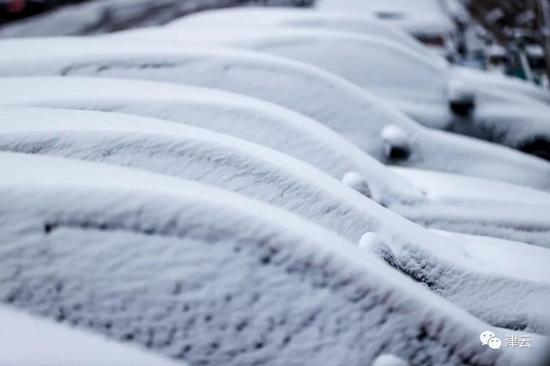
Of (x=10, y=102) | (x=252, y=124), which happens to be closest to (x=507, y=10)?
(x=252, y=124)

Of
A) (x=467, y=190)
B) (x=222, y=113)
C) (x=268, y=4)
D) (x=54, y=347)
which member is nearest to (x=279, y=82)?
(x=222, y=113)

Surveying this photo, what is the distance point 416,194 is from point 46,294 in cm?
186

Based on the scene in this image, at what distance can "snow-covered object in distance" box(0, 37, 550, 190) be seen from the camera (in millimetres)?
2660

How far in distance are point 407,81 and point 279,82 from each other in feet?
5.17

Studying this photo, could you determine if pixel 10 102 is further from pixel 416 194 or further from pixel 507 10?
pixel 507 10

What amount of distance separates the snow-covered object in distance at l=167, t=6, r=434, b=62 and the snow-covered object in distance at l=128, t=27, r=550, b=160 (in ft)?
2.39

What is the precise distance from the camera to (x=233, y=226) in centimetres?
135

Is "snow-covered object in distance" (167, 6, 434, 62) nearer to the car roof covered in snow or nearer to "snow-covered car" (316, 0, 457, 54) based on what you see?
"snow-covered car" (316, 0, 457, 54)

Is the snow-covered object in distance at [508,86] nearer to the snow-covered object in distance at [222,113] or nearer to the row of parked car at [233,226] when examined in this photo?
the row of parked car at [233,226]

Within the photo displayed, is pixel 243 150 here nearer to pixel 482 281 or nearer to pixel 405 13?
pixel 482 281

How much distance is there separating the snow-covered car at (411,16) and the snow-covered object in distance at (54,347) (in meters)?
7.78

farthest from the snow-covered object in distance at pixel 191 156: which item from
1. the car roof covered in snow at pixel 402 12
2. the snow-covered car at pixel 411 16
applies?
the car roof covered in snow at pixel 402 12

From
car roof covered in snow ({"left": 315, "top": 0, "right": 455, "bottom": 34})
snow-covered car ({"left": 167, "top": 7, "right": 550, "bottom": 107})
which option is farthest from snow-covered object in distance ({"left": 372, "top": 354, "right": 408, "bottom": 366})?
car roof covered in snow ({"left": 315, "top": 0, "right": 455, "bottom": 34})

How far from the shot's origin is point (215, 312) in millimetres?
1320
